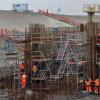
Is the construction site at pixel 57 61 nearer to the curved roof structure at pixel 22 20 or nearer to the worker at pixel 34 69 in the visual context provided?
the worker at pixel 34 69

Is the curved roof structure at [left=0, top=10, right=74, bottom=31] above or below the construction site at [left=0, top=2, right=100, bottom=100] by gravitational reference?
above

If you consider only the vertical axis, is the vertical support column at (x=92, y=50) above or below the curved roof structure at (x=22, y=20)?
below

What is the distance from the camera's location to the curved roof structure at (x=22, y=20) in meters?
63.4

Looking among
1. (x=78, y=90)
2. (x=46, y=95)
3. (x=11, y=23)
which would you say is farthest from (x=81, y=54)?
(x=11, y=23)

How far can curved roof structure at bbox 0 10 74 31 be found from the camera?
208ft

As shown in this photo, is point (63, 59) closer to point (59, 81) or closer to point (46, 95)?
point (59, 81)

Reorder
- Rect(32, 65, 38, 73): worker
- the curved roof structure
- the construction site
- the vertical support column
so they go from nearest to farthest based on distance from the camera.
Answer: the construction site → the vertical support column → Rect(32, 65, 38, 73): worker → the curved roof structure

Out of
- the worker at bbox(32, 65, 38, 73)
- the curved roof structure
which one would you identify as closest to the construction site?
the worker at bbox(32, 65, 38, 73)

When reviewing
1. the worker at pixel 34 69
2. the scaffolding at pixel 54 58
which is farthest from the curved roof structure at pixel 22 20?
the worker at pixel 34 69

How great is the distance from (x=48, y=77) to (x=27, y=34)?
137 inches

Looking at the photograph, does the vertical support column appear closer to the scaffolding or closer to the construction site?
the construction site

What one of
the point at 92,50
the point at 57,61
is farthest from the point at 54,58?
the point at 92,50

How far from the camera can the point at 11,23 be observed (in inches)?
2549

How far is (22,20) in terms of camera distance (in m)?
68.1
